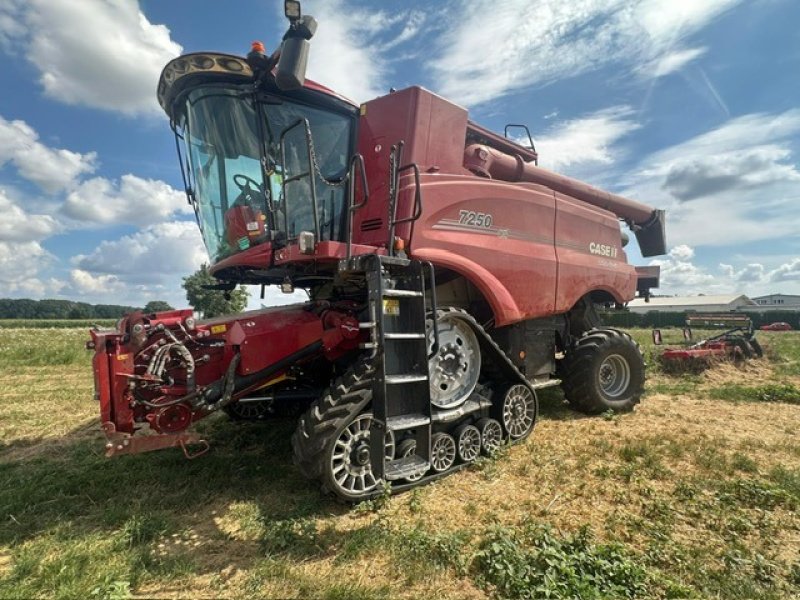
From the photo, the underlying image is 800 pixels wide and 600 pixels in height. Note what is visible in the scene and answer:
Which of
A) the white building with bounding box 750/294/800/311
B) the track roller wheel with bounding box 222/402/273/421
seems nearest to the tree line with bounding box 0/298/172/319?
the track roller wheel with bounding box 222/402/273/421

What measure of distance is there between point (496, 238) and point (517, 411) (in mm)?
1946

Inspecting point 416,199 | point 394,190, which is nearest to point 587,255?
point 416,199

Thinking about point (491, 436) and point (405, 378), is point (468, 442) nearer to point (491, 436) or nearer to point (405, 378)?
point (491, 436)

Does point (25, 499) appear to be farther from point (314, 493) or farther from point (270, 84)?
point (270, 84)

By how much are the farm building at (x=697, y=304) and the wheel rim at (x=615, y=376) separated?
6381 cm

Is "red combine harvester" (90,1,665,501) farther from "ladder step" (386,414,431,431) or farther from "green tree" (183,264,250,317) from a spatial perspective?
→ "green tree" (183,264,250,317)

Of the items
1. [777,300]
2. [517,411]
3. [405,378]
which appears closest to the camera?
[405,378]

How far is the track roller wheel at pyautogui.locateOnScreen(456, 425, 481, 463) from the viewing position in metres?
4.51

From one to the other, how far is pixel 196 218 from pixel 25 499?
3343 mm

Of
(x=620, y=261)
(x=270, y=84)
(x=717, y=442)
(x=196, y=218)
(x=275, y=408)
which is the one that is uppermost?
(x=270, y=84)

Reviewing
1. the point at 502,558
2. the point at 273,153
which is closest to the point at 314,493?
the point at 502,558

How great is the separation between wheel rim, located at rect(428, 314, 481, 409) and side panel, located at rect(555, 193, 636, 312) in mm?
1973

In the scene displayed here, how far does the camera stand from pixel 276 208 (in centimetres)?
454

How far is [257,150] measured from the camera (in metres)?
4.57
